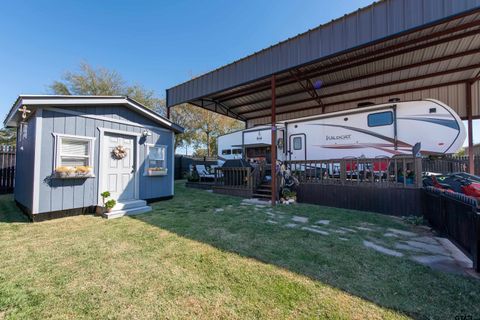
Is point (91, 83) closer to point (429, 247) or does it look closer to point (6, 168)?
point (6, 168)

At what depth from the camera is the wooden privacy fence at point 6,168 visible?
27.1 ft

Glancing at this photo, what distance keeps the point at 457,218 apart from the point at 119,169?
741 centimetres

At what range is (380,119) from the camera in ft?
24.9

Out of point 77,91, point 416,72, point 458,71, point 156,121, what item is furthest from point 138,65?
point 458,71

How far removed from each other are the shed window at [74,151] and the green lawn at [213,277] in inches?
66.7

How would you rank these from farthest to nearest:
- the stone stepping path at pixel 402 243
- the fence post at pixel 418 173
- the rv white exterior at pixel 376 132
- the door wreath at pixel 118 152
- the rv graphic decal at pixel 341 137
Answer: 1. the rv graphic decal at pixel 341 137
2. the rv white exterior at pixel 376 132
3. the door wreath at pixel 118 152
4. the fence post at pixel 418 173
5. the stone stepping path at pixel 402 243

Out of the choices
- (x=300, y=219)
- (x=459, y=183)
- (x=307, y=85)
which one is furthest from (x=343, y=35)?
(x=300, y=219)

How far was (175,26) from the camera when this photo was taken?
11469 mm

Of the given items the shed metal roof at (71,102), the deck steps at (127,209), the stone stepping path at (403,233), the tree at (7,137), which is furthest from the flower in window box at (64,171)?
the tree at (7,137)

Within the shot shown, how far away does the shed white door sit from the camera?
19.1 ft

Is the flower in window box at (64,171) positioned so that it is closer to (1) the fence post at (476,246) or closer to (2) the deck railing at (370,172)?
(2) the deck railing at (370,172)

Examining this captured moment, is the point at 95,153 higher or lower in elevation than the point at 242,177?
higher

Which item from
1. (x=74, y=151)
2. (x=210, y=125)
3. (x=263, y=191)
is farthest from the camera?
(x=210, y=125)

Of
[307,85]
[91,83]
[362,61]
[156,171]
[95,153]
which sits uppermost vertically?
[91,83]
